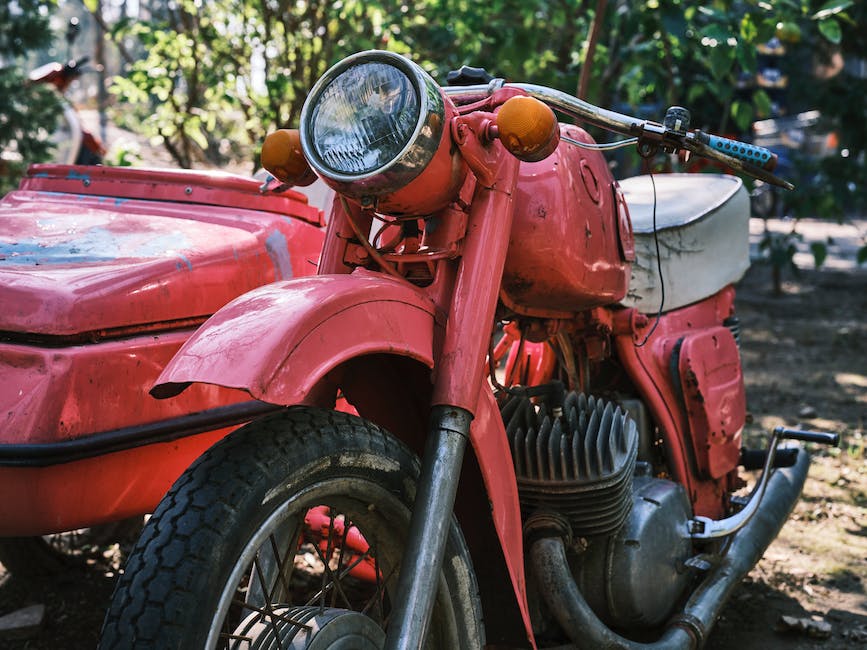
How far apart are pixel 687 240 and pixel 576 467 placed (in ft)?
3.33

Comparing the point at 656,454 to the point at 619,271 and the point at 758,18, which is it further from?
the point at 758,18

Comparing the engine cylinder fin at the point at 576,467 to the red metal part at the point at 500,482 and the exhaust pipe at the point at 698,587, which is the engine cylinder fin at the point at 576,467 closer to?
the exhaust pipe at the point at 698,587

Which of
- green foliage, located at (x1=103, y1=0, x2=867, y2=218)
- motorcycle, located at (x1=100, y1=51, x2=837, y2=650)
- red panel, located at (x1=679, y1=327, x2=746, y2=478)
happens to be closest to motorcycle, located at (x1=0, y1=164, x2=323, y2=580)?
motorcycle, located at (x1=100, y1=51, x2=837, y2=650)

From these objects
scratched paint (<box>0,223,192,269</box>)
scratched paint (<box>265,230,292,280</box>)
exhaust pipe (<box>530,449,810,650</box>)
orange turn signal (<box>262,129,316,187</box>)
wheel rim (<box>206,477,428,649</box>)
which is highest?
orange turn signal (<box>262,129,316,187</box>)

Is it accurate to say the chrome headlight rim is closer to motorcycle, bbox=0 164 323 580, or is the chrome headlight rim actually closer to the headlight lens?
the headlight lens

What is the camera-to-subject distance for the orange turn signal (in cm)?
189

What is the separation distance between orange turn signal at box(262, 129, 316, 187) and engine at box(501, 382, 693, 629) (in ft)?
2.38

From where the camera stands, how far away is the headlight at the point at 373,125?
5.20ft

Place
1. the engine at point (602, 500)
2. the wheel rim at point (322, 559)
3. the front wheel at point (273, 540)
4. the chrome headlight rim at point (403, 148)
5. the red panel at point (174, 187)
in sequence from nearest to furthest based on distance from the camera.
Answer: the front wheel at point (273, 540), the wheel rim at point (322, 559), the chrome headlight rim at point (403, 148), the engine at point (602, 500), the red panel at point (174, 187)

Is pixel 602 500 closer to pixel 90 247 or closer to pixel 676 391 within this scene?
pixel 676 391

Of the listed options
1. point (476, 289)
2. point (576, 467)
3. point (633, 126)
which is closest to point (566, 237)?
point (633, 126)

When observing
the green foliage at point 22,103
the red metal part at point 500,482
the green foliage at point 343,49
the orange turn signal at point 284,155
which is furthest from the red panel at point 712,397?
the green foliage at point 22,103

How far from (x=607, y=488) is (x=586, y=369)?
479 millimetres

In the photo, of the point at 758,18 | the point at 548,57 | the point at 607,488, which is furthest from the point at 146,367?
the point at 548,57
